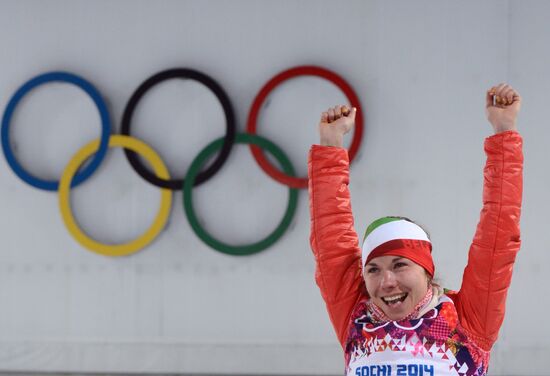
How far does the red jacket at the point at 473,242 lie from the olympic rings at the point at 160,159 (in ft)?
7.04

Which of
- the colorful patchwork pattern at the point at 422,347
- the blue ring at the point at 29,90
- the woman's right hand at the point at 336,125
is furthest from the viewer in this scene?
the blue ring at the point at 29,90

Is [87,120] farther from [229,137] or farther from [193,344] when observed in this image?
[193,344]

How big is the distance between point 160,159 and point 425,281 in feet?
8.37

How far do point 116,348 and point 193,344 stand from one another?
42 cm

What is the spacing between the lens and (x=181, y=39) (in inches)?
163

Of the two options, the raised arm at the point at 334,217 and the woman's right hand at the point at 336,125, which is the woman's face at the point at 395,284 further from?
the woman's right hand at the point at 336,125

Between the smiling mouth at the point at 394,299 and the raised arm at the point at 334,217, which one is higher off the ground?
the raised arm at the point at 334,217

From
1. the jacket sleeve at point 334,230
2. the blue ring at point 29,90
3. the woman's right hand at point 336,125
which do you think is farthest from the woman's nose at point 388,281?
the blue ring at point 29,90

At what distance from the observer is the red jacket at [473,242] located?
5.54 feet

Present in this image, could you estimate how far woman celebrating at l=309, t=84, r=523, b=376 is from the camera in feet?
5.53

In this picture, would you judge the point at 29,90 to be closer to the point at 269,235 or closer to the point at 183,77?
the point at 183,77

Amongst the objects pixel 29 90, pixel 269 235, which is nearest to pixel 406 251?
pixel 269 235

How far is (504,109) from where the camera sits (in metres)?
1.71

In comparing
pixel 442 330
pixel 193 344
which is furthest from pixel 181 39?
pixel 442 330
